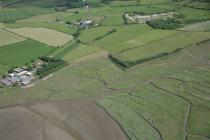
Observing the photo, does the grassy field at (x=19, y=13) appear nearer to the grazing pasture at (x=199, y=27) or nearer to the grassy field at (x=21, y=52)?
the grassy field at (x=21, y=52)

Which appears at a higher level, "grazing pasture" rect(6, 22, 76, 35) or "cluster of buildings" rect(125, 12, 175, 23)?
"cluster of buildings" rect(125, 12, 175, 23)

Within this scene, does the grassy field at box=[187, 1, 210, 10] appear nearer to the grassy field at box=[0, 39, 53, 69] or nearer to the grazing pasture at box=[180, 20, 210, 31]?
the grazing pasture at box=[180, 20, 210, 31]

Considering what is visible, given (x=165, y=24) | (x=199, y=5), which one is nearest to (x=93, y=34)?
(x=165, y=24)

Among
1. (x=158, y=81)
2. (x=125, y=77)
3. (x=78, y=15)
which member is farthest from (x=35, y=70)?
(x=78, y=15)

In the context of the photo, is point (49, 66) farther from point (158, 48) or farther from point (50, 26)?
point (50, 26)

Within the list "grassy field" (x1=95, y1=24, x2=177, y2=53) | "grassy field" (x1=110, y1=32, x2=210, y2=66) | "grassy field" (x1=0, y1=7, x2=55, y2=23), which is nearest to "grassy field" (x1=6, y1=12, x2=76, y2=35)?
"grassy field" (x1=0, y1=7, x2=55, y2=23)

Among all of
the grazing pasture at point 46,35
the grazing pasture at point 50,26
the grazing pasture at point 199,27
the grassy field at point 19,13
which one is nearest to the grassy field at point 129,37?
the grazing pasture at point 199,27

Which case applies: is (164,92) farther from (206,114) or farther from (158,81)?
(206,114)
